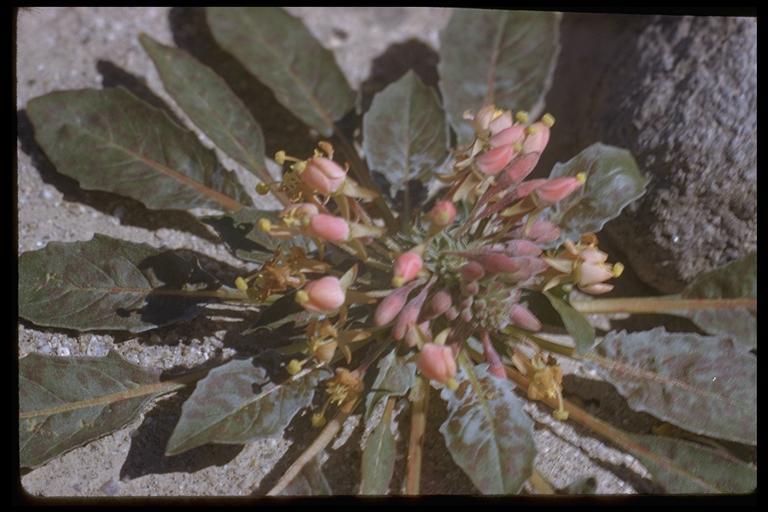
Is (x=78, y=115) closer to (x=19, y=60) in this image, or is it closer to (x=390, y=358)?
(x=19, y=60)

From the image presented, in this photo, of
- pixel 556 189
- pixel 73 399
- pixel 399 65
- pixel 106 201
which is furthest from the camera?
pixel 399 65

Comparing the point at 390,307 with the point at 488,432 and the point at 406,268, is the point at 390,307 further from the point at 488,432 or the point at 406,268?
the point at 488,432

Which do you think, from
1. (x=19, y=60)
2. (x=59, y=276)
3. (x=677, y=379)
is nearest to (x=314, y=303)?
(x=59, y=276)

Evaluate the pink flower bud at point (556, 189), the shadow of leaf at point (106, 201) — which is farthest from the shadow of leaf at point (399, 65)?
the pink flower bud at point (556, 189)

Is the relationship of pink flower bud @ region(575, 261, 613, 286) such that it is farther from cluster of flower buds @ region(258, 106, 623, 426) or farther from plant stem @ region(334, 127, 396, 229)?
plant stem @ region(334, 127, 396, 229)

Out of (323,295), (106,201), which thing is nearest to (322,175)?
(323,295)

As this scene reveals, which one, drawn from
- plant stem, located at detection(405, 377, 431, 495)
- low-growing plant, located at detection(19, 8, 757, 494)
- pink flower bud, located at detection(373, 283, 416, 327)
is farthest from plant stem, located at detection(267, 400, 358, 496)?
pink flower bud, located at detection(373, 283, 416, 327)
